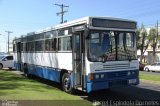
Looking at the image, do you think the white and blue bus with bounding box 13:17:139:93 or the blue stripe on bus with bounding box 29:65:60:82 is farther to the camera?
the blue stripe on bus with bounding box 29:65:60:82

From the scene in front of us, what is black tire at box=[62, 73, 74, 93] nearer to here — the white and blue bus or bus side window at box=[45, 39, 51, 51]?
the white and blue bus

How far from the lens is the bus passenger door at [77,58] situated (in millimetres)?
14555

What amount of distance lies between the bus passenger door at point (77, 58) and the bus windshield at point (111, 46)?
36.7 inches

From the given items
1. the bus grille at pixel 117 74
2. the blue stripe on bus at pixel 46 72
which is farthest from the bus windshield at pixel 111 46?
A: the blue stripe on bus at pixel 46 72

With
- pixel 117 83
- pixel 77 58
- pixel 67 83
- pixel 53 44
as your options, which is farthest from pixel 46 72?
A: pixel 117 83

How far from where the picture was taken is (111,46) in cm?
1402

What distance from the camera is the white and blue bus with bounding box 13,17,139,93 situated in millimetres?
13586

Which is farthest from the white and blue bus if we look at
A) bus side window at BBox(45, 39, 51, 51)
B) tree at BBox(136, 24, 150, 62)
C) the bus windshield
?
tree at BBox(136, 24, 150, 62)

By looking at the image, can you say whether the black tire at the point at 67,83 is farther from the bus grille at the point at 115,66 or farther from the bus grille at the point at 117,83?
the bus grille at the point at 115,66

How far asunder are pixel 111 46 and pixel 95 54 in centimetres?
85

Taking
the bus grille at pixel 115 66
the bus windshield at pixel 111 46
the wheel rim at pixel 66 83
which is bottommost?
the wheel rim at pixel 66 83

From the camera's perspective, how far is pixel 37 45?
21.1 metres

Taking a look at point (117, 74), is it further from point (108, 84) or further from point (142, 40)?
point (142, 40)

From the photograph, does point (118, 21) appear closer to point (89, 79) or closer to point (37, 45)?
point (89, 79)
